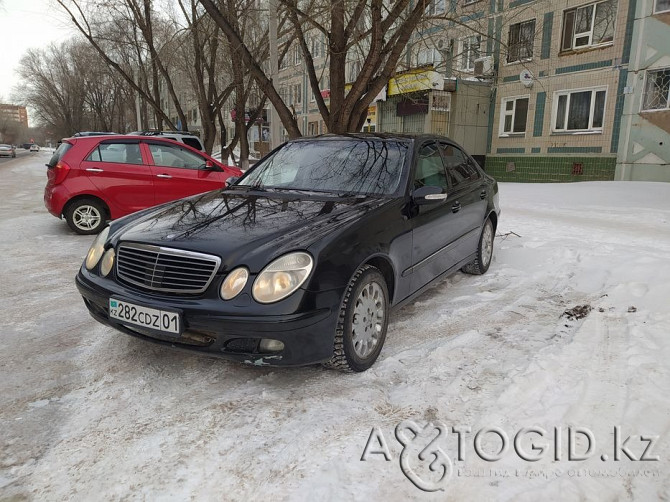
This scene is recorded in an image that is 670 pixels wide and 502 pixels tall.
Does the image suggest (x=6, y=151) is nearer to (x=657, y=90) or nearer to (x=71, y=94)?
(x=71, y=94)

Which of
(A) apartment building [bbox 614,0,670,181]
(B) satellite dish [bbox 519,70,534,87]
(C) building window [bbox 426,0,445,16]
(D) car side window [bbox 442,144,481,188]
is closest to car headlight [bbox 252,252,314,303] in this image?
(D) car side window [bbox 442,144,481,188]

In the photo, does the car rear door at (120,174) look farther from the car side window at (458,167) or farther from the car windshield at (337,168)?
the car side window at (458,167)

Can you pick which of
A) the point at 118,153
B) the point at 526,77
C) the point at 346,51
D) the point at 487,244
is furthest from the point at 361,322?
the point at 526,77

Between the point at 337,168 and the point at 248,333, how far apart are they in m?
1.86

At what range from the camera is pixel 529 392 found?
291 centimetres

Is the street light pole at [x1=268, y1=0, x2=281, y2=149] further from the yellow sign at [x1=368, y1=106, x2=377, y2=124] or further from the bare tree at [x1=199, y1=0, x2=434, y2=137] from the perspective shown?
the yellow sign at [x1=368, y1=106, x2=377, y2=124]

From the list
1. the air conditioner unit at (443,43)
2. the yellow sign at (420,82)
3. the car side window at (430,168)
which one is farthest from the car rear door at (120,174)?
the yellow sign at (420,82)

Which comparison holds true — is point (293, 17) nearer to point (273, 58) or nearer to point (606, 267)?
point (273, 58)

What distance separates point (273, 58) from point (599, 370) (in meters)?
12.1

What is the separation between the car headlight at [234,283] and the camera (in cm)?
276

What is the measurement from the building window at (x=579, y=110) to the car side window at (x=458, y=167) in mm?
13962

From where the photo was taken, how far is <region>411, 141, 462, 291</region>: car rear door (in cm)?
384

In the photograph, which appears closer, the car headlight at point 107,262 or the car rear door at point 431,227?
the car headlight at point 107,262

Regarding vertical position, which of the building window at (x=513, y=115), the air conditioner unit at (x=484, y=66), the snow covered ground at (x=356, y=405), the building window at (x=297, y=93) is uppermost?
the building window at (x=297, y=93)
